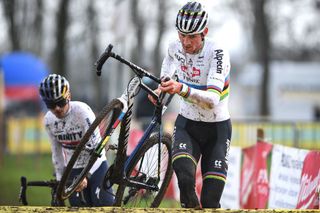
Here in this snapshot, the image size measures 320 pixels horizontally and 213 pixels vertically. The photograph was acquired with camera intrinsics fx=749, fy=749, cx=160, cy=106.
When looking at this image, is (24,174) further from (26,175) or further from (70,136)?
(70,136)

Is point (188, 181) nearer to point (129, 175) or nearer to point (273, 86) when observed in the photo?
point (129, 175)

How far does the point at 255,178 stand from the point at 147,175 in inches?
108

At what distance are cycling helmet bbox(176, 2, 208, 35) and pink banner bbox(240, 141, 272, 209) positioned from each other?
131 inches

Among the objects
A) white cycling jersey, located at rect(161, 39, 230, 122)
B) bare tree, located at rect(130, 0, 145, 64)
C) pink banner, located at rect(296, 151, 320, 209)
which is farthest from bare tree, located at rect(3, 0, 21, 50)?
white cycling jersey, located at rect(161, 39, 230, 122)

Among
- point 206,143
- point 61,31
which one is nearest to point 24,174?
point 206,143

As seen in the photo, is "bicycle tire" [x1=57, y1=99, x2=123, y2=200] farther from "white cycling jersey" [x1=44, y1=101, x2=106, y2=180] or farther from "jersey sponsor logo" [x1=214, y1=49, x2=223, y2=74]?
"jersey sponsor logo" [x1=214, y1=49, x2=223, y2=74]

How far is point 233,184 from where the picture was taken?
10.9 m

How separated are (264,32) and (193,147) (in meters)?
32.1

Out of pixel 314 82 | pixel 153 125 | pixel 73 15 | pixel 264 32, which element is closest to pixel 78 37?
pixel 73 15

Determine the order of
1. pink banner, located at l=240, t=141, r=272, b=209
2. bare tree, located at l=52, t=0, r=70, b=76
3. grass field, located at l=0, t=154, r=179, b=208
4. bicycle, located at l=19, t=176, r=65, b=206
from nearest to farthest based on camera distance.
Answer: bicycle, located at l=19, t=176, r=65, b=206 < pink banner, located at l=240, t=141, r=272, b=209 < grass field, located at l=0, t=154, r=179, b=208 < bare tree, located at l=52, t=0, r=70, b=76

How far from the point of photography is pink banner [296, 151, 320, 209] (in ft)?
25.8

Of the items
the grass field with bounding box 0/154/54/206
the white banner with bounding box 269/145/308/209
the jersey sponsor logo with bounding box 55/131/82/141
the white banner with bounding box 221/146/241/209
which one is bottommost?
the grass field with bounding box 0/154/54/206

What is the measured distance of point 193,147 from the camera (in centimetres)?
723

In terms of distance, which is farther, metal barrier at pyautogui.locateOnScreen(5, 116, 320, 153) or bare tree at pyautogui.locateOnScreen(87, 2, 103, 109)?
bare tree at pyautogui.locateOnScreen(87, 2, 103, 109)
